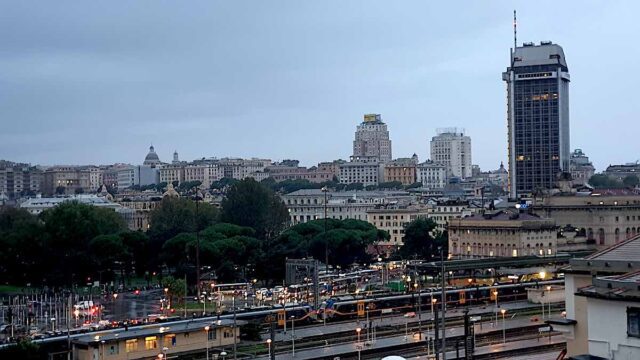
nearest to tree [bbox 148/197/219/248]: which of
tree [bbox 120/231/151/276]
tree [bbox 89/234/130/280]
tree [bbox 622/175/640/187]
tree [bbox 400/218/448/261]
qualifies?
tree [bbox 120/231/151/276]

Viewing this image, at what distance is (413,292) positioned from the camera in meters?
43.3

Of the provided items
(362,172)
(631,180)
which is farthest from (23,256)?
(362,172)

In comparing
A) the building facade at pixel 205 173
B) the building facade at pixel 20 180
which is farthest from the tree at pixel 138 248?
the building facade at pixel 20 180

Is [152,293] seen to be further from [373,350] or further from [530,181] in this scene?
[530,181]

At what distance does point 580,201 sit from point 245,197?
28.8m

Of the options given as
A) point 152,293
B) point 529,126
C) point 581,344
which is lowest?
point 152,293

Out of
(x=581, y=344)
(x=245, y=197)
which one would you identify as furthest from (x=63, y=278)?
(x=581, y=344)

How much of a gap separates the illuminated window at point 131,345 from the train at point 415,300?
34.0 feet

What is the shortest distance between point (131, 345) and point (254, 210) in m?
50.5

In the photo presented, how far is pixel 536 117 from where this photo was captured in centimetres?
10812

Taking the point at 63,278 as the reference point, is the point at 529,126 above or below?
above

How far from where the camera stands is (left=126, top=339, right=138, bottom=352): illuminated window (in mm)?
29047

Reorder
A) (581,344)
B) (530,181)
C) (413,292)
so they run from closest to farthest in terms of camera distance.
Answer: (581,344)
(413,292)
(530,181)

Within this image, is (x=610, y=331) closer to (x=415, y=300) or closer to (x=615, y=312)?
(x=615, y=312)
